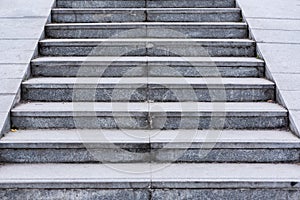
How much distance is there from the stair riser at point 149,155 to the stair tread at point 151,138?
5cm

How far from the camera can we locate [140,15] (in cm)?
596

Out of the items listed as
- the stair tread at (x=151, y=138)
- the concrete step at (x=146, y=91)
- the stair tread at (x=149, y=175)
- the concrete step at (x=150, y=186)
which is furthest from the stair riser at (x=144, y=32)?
the concrete step at (x=150, y=186)

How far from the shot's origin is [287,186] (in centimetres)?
363

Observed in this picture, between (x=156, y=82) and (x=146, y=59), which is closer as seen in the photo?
(x=156, y=82)

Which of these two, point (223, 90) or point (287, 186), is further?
point (223, 90)

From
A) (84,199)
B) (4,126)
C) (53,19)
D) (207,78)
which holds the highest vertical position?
(53,19)

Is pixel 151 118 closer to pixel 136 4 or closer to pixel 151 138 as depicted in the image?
pixel 151 138

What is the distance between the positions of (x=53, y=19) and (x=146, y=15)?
1269mm

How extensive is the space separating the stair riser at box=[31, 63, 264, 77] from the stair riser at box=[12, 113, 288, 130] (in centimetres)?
74

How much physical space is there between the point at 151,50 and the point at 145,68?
36cm

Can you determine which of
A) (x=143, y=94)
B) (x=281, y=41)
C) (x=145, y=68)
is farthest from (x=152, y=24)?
(x=281, y=41)

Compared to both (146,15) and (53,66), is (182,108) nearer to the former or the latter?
(53,66)

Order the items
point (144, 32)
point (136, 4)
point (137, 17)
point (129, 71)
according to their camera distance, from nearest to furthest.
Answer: point (129, 71)
point (144, 32)
point (137, 17)
point (136, 4)

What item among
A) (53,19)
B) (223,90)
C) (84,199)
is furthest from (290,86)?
(53,19)
